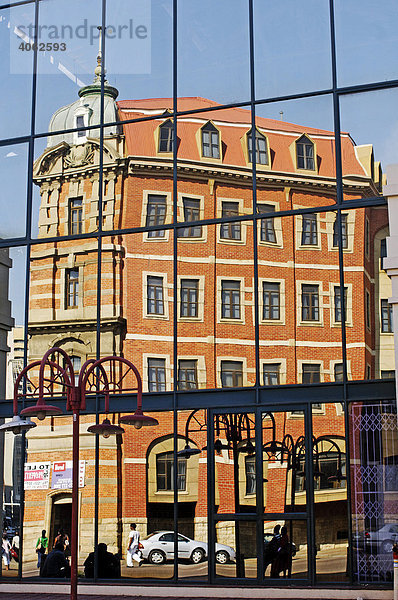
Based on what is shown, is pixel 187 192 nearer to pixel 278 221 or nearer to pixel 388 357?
pixel 278 221

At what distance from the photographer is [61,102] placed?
1994 cm

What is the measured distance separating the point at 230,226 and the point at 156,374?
→ 340 cm

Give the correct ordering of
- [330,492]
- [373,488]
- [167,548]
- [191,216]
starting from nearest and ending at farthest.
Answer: [373,488] < [330,492] < [167,548] < [191,216]

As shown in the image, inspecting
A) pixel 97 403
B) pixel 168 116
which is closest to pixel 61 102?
pixel 168 116

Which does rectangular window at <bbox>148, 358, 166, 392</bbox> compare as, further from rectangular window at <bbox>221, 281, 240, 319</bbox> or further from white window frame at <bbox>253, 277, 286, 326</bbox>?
white window frame at <bbox>253, 277, 286, 326</bbox>

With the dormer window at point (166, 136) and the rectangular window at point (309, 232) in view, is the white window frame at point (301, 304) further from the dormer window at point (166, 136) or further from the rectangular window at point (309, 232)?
the dormer window at point (166, 136)

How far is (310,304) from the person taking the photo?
664 inches

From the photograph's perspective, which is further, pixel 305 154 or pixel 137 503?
pixel 305 154

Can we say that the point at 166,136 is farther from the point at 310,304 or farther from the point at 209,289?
the point at 310,304

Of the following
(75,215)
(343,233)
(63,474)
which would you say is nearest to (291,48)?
(343,233)

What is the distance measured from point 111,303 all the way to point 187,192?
9.33 feet

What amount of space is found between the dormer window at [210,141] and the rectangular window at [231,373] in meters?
4.40

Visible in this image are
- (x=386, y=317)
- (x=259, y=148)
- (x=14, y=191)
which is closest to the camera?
(x=386, y=317)

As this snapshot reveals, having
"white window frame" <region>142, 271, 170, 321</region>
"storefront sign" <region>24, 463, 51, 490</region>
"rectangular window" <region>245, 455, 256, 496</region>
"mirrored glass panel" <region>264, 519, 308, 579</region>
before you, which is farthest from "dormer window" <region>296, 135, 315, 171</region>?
"storefront sign" <region>24, 463, 51, 490</region>
